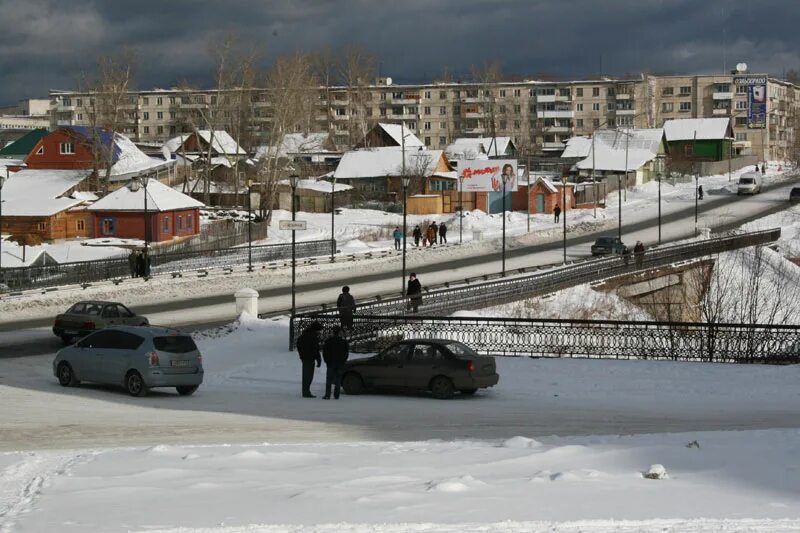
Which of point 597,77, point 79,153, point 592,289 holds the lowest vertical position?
point 592,289

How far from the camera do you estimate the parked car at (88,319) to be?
33.3 m

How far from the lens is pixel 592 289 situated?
50469mm

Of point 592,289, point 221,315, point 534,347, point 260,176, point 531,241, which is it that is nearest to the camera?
point 534,347

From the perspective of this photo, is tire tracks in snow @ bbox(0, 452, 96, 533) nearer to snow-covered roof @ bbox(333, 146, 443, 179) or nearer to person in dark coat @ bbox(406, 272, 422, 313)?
person in dark coat @ bbox(406, 272, 422, 313)

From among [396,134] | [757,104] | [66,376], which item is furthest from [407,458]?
[757,104]

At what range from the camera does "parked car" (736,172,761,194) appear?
10475 centimetres

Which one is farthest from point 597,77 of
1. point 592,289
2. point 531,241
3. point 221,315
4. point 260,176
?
point 221,315

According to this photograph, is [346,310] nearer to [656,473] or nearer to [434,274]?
[656,473]

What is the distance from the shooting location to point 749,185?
105m

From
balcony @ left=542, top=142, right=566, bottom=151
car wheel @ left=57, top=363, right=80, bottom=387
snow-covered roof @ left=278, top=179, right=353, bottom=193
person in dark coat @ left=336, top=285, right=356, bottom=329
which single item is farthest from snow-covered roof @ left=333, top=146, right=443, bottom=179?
car wheel @ left=57, top=363, right=80, bottom=387

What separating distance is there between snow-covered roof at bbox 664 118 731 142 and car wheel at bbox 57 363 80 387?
385 feet

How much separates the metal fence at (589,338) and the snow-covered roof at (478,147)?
9750cm

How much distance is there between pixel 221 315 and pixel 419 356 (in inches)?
754

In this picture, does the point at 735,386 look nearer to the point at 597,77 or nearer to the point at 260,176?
the point at 260,176
